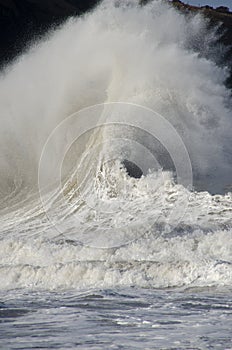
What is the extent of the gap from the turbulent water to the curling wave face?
36 millimetres

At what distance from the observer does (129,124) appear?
1487cm

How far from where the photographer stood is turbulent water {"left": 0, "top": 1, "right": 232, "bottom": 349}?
711 centimetres

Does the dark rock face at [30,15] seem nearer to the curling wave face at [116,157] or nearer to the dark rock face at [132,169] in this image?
the curling wave face at [116,157]

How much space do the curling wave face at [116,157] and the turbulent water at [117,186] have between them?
0.12 ft

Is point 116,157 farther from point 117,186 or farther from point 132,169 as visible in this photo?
point 117,186

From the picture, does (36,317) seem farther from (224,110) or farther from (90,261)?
(224,110)

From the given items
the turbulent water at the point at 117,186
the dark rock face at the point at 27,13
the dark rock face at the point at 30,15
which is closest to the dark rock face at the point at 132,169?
the turbulent water at the point at 117,186

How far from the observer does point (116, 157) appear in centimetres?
1401

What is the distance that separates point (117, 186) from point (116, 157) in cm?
107

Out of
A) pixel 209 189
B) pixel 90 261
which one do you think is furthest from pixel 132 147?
pixel 90 261

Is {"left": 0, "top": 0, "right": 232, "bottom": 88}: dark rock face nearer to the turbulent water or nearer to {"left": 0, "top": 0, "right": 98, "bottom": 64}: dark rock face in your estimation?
{"left": 0, "top": 0, "right": 98, "bottom": 64}: dark rock face

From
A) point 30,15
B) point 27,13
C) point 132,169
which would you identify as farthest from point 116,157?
point 27,13

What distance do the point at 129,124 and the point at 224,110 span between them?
243 centimetres

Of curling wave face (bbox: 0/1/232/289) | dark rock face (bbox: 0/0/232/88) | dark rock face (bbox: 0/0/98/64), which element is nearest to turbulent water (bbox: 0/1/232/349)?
curling wave face (bbox: 0/1/232/289)
